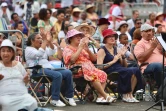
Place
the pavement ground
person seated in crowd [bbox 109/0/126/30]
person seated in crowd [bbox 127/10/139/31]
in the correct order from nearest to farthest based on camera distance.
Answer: the pavement ground → person seated in crowd [bbox 109/0/126/30] → person seated in crowd [bbox 127/10/139/31]

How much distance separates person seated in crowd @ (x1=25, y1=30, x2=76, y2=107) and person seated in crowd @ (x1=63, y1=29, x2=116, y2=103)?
1.29 ft

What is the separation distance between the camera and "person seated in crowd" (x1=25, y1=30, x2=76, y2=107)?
527 inches

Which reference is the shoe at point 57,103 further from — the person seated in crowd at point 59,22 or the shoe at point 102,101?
the person seated in crowd at point 59,22

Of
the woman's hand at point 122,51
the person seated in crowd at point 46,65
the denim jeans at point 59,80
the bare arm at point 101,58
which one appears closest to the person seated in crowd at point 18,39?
the person seated in crowd at point 46,65

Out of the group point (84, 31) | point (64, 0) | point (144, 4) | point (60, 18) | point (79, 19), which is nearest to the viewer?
point (84, 31)

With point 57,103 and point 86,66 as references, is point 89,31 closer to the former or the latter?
point 86,66

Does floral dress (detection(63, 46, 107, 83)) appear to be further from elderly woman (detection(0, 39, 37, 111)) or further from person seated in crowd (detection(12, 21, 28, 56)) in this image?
elderly woman (detection(0, 39, 37, 111))

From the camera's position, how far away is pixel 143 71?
565 inches

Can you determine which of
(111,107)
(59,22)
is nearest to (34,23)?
(59,22)

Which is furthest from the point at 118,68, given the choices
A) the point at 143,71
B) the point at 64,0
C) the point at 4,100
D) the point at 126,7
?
the point at 126,7

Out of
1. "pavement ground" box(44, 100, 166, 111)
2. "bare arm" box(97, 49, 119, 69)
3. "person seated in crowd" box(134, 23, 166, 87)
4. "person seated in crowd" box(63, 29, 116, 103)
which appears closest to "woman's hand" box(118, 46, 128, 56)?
"bare arm" box(97, 49, 119, 69)

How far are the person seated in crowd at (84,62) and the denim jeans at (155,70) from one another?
3.02ft

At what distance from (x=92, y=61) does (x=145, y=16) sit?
46.4 ft

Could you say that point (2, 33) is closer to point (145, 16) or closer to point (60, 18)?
point (60, 18)
